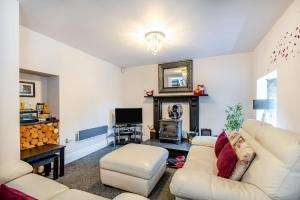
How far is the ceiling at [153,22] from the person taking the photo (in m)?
1.92

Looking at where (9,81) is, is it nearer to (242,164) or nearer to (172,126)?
(242,164)

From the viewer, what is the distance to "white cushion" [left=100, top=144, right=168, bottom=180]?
1.99 m

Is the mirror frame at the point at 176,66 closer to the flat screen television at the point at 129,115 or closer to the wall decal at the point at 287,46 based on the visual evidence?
the flat screen television at the point at 129,115

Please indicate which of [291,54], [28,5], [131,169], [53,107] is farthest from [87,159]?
[291,54]

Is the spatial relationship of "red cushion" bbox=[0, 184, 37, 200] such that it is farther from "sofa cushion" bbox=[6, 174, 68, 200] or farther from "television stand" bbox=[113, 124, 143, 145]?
"television stand" bbox=[113, 124, 143, 145]

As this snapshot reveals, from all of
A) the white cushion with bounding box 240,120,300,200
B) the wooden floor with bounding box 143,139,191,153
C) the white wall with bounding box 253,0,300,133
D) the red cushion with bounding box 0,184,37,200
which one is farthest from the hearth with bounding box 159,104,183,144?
the red cushion with bounding box 0,184,37,200

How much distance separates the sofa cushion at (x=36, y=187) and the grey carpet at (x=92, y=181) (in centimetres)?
86

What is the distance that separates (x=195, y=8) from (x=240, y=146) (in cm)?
171

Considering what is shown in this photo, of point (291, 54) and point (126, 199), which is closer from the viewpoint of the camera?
point (126, 199)

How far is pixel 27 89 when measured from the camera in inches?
109

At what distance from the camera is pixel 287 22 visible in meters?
1.99

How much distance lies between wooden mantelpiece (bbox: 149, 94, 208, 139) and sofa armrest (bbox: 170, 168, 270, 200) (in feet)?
9.51

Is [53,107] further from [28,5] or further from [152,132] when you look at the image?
[152,132]

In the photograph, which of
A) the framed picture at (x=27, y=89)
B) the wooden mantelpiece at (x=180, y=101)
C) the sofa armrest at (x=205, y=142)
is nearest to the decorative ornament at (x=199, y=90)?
the wooden mantelpiece at (x=180, y=101)
